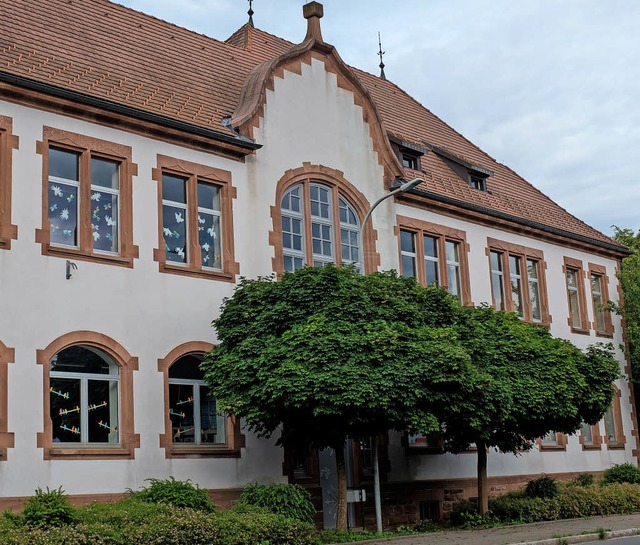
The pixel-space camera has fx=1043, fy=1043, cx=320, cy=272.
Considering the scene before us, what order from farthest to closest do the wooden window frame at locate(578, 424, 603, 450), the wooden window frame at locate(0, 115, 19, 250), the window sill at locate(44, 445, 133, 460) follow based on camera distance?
the wooden window frame at locate(578, 424, 603, 450)
the wooden window frame at locate(0, 115, 19, 250)
the window sill at locate(44, 445, 133, 460)

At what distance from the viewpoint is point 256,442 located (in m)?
20.0

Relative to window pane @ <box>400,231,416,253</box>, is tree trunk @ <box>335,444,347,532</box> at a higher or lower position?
lower

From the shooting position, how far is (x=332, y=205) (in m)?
23.1

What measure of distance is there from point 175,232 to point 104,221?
159 cm

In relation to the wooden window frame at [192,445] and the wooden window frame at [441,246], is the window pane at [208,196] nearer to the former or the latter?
the wooden window frame at [192,445]

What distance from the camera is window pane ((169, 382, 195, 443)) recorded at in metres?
18.9

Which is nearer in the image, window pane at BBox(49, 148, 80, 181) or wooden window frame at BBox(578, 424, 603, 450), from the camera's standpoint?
window pane at BBox(49, 148, 80, 181)

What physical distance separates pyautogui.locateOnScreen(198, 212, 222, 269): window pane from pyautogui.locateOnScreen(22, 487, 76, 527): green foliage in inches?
275

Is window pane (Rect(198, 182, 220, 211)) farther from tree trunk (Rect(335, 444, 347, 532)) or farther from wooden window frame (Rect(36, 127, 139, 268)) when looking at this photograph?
tree trunk (Rect(335, 444, 347, 532))

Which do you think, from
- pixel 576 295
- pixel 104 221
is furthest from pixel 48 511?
pixel 576 295

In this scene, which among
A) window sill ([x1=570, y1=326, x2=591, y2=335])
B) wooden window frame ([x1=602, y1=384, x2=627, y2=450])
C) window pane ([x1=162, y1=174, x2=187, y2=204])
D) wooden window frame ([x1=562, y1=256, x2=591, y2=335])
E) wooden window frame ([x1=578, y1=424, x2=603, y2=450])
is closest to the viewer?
window pane ([x1=162, y1=174, x2=187, y2=204])

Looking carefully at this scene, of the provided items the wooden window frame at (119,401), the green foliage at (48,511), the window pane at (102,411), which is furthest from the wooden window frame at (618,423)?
the green foliage at (48,511)

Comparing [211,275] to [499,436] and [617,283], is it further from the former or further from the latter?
[617,283]

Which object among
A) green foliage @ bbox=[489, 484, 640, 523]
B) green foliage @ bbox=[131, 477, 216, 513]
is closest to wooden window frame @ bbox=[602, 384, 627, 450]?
green foliage @ bbox=[489, 484, 640, 523]
